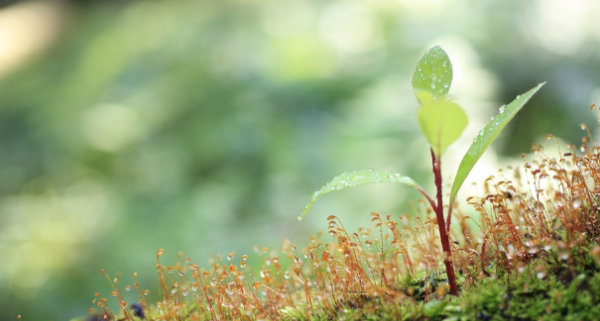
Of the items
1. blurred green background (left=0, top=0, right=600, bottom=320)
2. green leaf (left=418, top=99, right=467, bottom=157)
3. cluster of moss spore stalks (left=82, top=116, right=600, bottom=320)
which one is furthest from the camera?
blurred green background (left=0, top=0, right=600, bottom=320)

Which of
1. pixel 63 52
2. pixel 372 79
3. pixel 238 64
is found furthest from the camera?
pixel 63 52

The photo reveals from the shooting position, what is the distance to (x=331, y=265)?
4.41 feet

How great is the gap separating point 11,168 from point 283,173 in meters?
3.86

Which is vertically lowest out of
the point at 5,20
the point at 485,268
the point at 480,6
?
the point at 485,268

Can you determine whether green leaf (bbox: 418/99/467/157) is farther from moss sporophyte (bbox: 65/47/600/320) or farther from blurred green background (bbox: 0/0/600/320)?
blurred green background (bbox: 0/0/600/320)

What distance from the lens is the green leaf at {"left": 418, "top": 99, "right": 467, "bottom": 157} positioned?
98 centimetres

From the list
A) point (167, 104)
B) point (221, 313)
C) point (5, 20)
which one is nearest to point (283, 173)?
point (167, 104)

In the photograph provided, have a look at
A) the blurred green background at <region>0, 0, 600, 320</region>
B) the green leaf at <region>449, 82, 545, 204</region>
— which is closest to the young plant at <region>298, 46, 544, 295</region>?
the green leaf at <region>449, 82, 545, 204</region>

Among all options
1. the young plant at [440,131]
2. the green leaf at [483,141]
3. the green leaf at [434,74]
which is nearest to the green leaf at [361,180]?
the young plant at [440,131]

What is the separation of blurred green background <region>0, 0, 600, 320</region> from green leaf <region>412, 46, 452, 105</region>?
2.64m

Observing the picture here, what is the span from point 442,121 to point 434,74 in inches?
10.3

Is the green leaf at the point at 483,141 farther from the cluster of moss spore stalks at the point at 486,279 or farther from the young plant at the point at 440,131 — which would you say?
the cluster of moss spore stalks at the point at 486,279

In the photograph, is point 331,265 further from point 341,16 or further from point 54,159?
point 341,16

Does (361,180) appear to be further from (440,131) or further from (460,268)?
(460,268)
